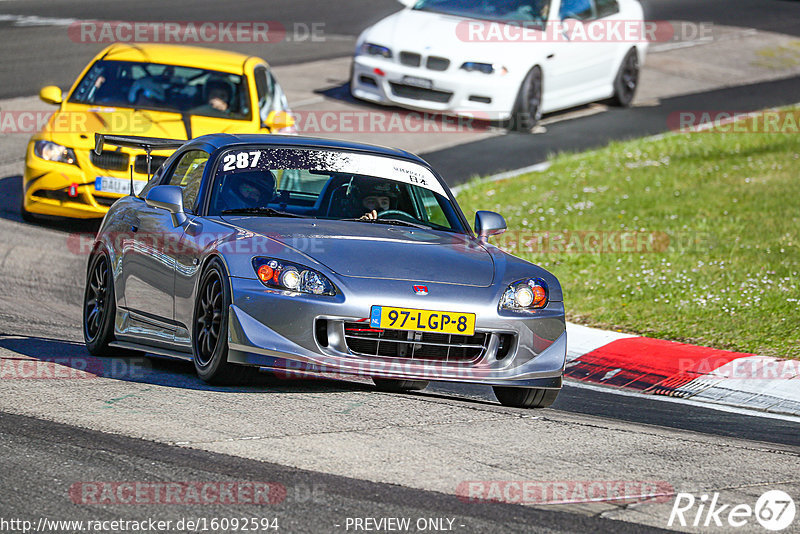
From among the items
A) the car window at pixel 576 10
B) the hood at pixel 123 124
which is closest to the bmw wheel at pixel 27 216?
the hood at pixel 123 124

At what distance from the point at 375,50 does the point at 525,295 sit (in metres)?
11.5

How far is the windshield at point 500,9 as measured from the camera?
18.5m

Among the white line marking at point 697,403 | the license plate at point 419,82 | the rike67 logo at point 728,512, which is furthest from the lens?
the license plate at point 419,82

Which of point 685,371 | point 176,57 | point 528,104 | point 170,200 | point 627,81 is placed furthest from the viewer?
point 627,81

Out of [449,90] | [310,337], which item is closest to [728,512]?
[310,337]

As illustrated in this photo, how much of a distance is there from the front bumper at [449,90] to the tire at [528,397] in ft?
35.0

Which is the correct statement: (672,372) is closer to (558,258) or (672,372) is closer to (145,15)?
(558,258)

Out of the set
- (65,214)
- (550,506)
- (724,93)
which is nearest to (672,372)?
(550,506)

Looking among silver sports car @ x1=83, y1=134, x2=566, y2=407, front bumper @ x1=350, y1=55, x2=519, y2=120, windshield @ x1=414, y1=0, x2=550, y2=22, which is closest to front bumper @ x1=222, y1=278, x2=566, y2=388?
silver sports car @ x1=83, y1=134, x2=566, y2=407

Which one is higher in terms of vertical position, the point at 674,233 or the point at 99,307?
the point at 99,307

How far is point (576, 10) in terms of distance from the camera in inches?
754

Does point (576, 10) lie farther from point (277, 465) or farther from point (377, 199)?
point (277, 465)

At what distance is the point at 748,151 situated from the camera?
1670 centimetres

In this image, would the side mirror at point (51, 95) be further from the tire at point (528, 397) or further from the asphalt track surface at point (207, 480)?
the asphalt track surface at point (207, 480)
